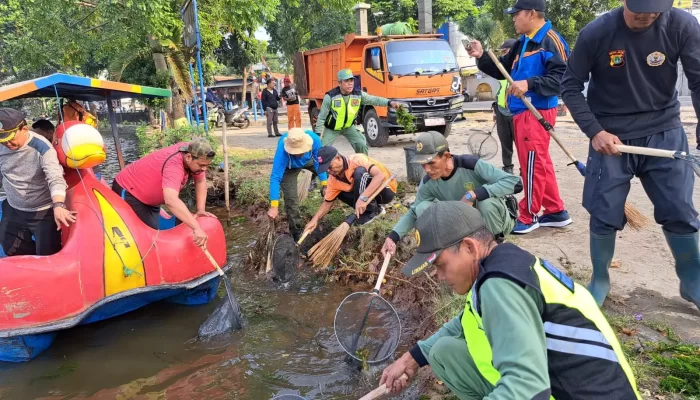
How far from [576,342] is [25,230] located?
461 centimetres

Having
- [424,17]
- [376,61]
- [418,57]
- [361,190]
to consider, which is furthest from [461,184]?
[424,17]

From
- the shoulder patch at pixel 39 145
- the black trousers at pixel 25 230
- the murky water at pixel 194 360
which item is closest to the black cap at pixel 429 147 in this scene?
the murky water at pixel 194 360

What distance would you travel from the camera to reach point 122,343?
14.6 ft

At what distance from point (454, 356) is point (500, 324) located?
27.8 inches

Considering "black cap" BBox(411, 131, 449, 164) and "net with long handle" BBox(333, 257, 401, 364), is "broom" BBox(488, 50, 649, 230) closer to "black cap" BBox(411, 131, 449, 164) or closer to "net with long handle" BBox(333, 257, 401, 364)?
"black cap" BBox(411, 131, 449, 164)

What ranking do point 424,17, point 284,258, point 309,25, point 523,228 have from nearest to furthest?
point 523,228, point 284,258, point 424,17, point 309,25

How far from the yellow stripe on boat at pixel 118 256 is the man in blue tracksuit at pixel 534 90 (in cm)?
364

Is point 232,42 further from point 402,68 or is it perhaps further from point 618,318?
point 618,318

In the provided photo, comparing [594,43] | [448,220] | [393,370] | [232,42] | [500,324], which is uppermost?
[232,42]

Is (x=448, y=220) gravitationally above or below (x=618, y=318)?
above

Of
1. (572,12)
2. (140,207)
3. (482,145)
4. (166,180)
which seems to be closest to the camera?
(166,180)

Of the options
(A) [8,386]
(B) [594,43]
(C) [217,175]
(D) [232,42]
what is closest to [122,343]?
(A) [8,386]

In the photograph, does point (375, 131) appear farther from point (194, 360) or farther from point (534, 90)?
point (194, 360)

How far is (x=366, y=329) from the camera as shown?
3824 mm
